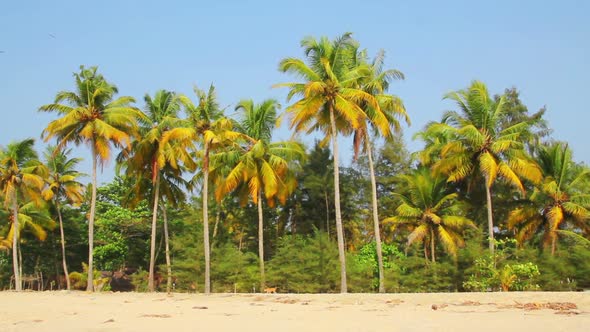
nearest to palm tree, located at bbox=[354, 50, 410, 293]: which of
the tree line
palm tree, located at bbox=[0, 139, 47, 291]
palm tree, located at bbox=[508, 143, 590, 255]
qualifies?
the tree line

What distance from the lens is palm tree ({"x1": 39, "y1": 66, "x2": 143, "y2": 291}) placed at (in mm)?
25766

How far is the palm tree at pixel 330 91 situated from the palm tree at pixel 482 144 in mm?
4114

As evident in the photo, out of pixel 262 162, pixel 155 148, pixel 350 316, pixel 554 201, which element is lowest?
pixel 350 316

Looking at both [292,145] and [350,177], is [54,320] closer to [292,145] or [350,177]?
[292,145]

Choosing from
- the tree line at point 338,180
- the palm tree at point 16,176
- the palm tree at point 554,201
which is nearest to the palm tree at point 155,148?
the tree line at point 338,180

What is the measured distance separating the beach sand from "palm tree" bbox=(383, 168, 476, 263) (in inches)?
396

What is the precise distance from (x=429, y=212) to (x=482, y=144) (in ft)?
12.7

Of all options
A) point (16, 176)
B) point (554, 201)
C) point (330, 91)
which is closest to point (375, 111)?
point (330, 91)

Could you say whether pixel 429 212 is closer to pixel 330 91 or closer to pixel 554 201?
pixel 554 201

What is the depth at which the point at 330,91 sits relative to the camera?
72.7 ft

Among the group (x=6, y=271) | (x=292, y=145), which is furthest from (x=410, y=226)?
(x=6, y=271)

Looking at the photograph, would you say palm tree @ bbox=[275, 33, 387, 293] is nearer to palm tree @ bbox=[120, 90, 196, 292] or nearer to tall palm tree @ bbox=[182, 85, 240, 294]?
tall palm tree @ bbox=[182, 85, 240, 294]

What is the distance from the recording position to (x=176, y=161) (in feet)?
96.1

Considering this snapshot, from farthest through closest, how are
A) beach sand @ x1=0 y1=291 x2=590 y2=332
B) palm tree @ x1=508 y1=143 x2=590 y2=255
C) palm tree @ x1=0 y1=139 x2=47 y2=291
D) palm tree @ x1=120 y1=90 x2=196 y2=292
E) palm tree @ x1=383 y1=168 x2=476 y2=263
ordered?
palm tree @ x1=0 y1=139 x2=47 y2=291
palm tree @ x1=120 y1=90 x2=196 y2=292
palm tree @ x1=383 y1=168 x2=476 y2=263
palm tree @ x1=508 y1=143 x2=590 y2=255
beach sand @ x1=0 y1=291 x2=590 y2=332
